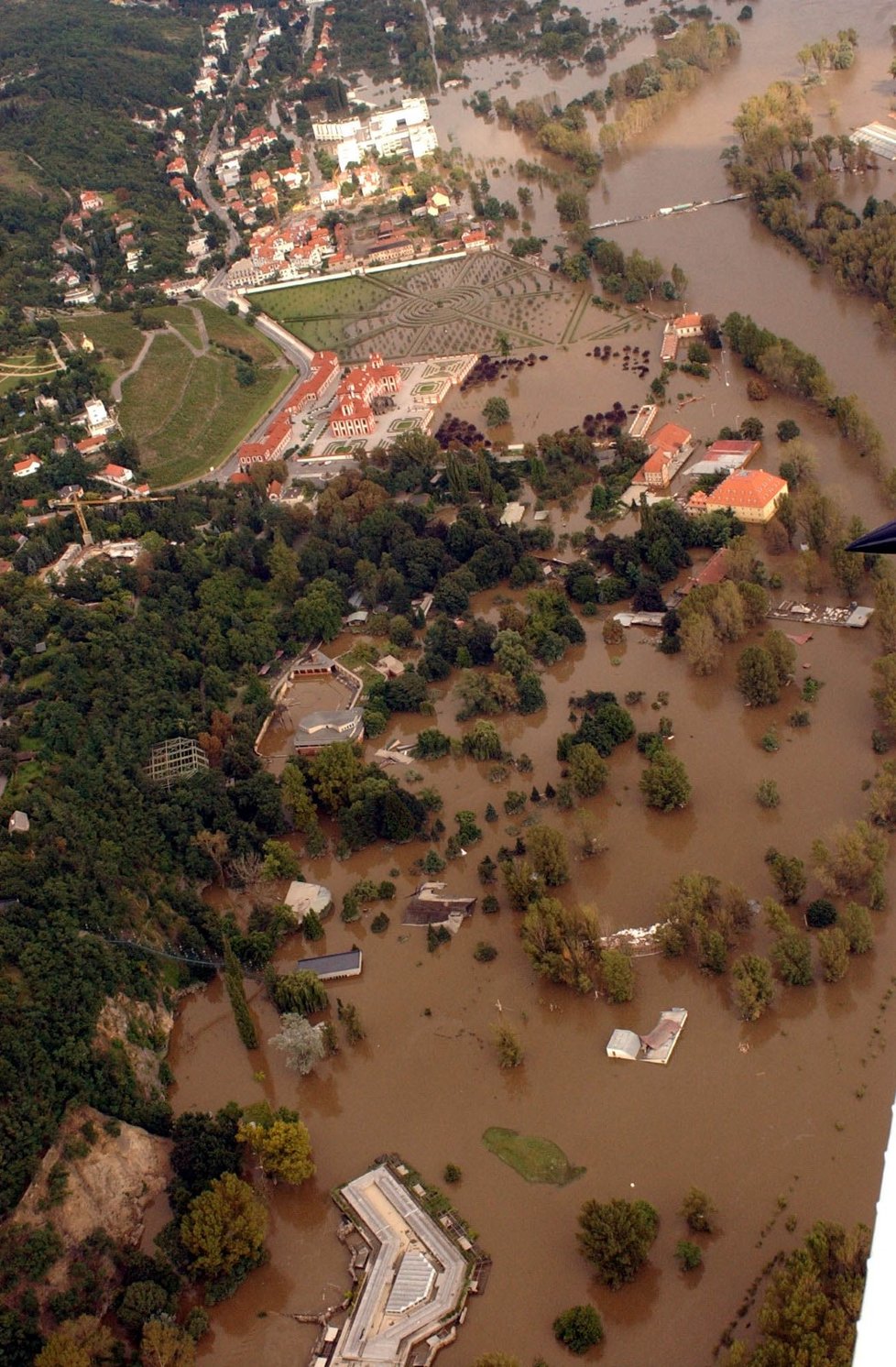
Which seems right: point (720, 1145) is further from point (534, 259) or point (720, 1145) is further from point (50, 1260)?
point (534, 259)

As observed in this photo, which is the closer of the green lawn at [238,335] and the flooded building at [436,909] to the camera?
the flooded building at [436,909]

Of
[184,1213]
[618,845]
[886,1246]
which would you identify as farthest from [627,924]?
[886,1246]

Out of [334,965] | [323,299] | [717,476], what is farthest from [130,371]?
[334,965]

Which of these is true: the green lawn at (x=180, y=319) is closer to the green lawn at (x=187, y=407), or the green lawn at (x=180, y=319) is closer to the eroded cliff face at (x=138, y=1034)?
the green lawn at (x=187, y=407)

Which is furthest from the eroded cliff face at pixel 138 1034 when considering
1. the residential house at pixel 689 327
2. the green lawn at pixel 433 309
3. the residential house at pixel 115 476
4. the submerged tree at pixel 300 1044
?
the green lawn at pixel 433 309

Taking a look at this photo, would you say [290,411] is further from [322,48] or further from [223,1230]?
[322,48]
